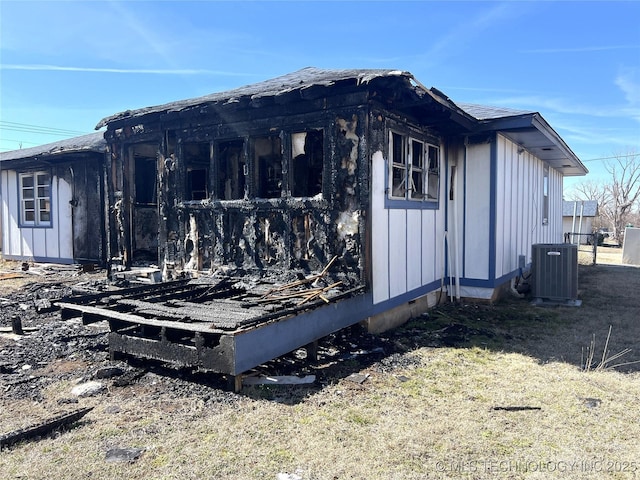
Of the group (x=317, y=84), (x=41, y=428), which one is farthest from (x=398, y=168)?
(x=41, y=428)

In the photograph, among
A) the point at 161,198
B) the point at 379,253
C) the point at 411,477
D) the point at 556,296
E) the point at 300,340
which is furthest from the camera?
the point at 556,296

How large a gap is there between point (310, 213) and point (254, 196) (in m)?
1.01

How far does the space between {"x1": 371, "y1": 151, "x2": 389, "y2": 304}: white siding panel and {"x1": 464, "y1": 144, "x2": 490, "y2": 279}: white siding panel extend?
8.38 ft

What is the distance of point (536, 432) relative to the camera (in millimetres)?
3318

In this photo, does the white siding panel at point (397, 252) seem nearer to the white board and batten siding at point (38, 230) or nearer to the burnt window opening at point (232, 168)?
the burnt window opening at point (232, 168)

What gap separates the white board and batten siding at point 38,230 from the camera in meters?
11.4

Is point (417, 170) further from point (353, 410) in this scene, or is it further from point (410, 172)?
point (353, 410)

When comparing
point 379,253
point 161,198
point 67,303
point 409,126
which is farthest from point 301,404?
point 161,198

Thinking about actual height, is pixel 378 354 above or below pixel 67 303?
below

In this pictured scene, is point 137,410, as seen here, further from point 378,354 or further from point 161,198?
point 161,198

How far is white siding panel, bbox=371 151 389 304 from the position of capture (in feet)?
19.0

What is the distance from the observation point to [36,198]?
39.9 ft

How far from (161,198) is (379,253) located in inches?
152

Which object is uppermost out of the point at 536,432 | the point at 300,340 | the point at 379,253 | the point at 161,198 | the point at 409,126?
the point at 409,126
